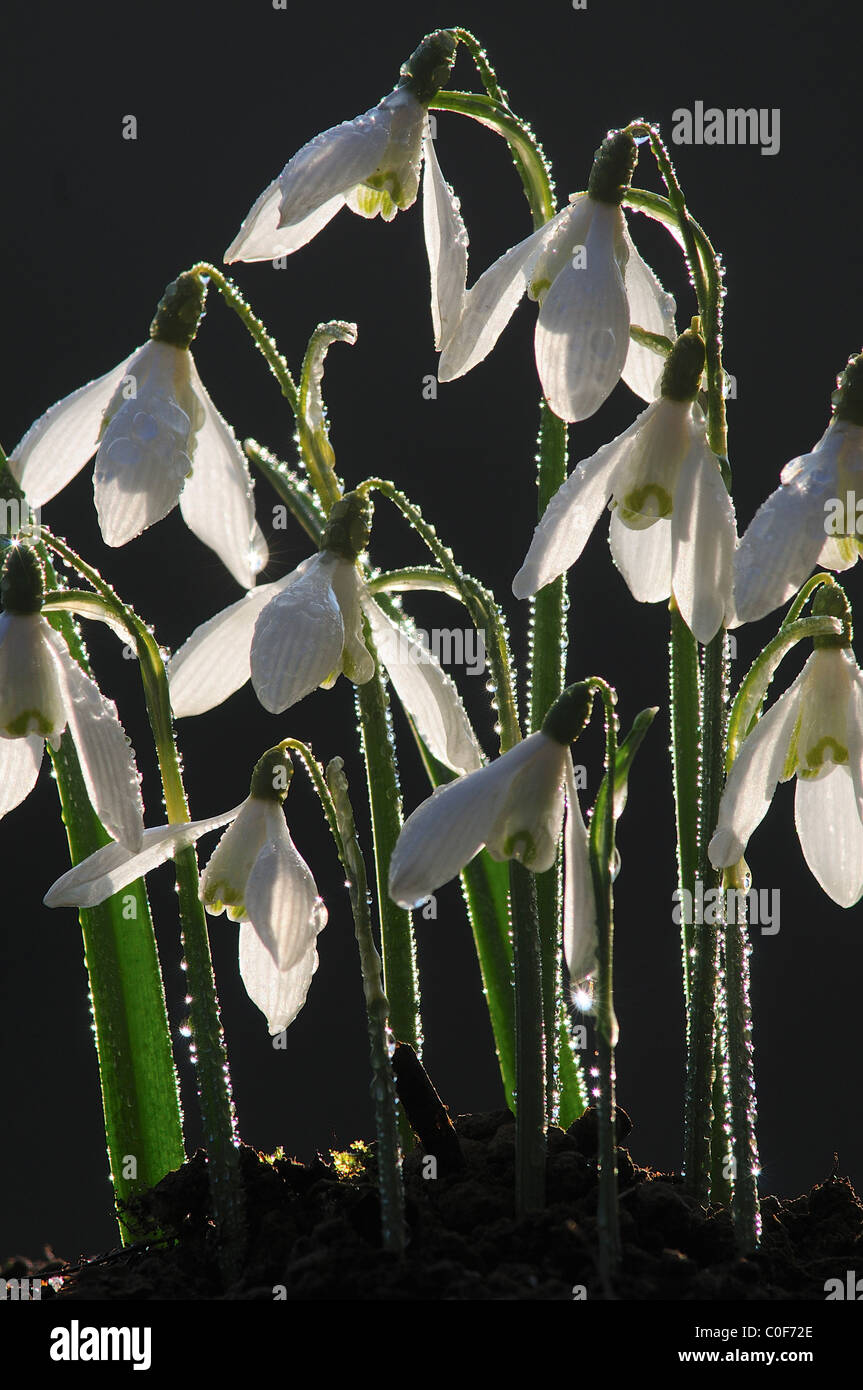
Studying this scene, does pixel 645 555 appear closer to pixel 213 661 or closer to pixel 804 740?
pixel 804 740

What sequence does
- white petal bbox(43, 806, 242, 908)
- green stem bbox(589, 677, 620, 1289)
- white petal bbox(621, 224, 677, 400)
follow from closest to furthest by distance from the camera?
green stem bbox(589, 677, 620, 1289) → white petal bbox(43, 806, 242, 908) → white petal bbox(621, 224, 677, 400)

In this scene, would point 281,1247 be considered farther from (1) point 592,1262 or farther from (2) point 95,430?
(2) point 95,430

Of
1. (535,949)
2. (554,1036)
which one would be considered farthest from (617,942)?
(535,949)

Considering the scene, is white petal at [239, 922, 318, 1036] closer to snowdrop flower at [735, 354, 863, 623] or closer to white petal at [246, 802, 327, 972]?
white petal at [246, 802, 327, 972]

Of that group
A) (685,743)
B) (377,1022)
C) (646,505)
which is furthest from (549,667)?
(377,1022)

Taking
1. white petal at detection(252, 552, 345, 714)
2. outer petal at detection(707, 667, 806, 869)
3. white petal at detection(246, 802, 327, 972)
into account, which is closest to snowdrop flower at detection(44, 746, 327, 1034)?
white petal at detection(246, 802, 327, 972)
